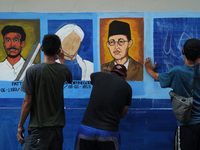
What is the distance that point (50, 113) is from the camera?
2416mm

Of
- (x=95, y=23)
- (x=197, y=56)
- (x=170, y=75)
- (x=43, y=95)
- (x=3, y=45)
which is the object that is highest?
(x=95, y=23)

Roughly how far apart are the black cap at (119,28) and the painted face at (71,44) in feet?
1.63

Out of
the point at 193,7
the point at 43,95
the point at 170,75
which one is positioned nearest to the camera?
the point at 43,95

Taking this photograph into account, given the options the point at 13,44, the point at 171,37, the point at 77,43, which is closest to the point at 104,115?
the point at 77,43

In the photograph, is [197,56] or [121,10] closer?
[197,56]

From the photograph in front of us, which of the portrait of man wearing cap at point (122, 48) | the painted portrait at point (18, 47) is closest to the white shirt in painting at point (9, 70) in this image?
the painted portrait at point (18, 47)

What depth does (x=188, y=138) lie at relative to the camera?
2.45 m

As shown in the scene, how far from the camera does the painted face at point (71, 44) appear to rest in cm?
342

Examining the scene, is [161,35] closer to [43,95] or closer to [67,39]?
[67,39]

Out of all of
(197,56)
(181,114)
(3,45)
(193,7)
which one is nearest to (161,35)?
(193,7)

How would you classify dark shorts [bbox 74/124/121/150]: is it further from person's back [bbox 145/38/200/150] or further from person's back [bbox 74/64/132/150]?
person's back [bbox 145/38/200/150]

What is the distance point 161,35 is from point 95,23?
0.99 metres

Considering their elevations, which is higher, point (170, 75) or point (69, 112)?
point (170, 75)

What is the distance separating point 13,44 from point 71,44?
89 cm
